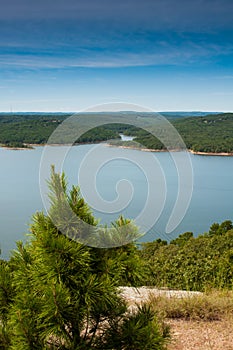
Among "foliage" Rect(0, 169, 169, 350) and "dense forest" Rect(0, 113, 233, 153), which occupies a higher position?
"dense forest" Rect(0, 113, 233, 153)

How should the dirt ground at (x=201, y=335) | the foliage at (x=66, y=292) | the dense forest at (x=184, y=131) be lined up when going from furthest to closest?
1. the dense forest at (x=184, y=131)
2. the dirt ground at (x=201, y=335)
3. the foliage at (x=66, y=292)

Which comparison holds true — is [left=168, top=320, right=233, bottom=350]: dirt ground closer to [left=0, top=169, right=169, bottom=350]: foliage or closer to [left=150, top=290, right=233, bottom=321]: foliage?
[left=150, top=290, right=233, bottom=321]: foliage

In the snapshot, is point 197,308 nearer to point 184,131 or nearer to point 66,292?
point 66,292

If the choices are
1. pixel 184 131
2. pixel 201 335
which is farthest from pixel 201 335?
pixel 184 131

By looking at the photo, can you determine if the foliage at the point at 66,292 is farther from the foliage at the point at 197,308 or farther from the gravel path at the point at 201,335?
the foliage at the point at 197,308

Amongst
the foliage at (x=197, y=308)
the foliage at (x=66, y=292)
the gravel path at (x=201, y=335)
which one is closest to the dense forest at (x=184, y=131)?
the foliage at (x=197, y=308)

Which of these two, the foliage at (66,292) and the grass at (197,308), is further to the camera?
the grass at (197,308)

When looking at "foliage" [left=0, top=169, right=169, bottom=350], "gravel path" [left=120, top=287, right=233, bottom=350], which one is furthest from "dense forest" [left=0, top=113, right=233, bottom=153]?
"foliage" [left=0, top=169, right=169, bottom=350]

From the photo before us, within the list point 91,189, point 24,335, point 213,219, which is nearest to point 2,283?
point 24,335

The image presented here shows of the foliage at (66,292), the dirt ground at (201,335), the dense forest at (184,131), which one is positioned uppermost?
the dense forest at (184,131)
